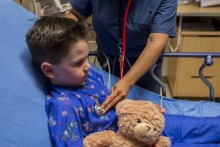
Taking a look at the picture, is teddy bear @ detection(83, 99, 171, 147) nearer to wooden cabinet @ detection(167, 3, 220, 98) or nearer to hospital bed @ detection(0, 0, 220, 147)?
hospital bed @ detection(0, 0, 220, 147)

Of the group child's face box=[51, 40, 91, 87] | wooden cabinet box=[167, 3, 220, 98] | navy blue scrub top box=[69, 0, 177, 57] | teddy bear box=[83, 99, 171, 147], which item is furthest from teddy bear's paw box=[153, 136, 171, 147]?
wooden cabinet box=[167, 3, 220, 98]

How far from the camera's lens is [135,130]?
3.14 feet

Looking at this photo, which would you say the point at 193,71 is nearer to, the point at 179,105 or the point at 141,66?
the point at 179,105

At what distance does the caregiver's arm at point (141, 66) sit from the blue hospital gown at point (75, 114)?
6 cm

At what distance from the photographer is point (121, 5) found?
1.42 metres

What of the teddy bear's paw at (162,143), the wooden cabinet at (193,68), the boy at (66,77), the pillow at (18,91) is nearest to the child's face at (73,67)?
the boy at (66,77)

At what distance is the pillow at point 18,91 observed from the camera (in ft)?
3.15

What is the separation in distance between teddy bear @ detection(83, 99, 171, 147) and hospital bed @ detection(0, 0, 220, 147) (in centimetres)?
18

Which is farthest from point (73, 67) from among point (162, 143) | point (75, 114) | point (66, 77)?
point (162, 143)

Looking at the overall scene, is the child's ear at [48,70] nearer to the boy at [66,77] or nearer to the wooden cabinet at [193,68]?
the boy at [66,77]

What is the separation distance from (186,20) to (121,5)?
4.46 feet

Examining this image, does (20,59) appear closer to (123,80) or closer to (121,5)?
(123,80)

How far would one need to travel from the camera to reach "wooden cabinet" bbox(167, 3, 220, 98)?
243 cm

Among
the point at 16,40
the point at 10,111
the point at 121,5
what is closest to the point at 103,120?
the point at 10,111
